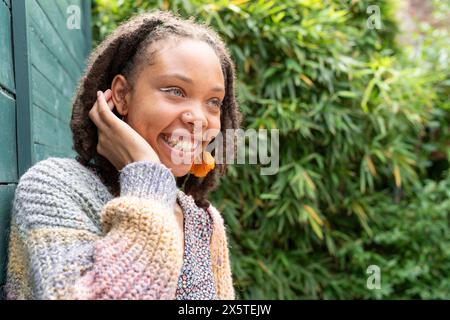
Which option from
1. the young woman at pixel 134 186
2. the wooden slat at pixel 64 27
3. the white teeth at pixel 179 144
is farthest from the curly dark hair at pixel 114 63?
the wooden slat at pixel 64 27

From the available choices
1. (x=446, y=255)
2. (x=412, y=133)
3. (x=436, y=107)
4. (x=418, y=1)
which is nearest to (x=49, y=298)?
(x=446, y=255)

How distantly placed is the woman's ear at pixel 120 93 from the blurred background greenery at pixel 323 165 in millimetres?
1978

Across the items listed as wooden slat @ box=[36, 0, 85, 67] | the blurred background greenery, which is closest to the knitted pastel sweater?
wooden slat @ box=[36, 0, 85, 67]

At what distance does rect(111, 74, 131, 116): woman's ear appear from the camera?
4.43 ft

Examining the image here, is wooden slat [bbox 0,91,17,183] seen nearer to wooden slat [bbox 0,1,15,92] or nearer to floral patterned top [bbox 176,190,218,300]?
wooden slat [bbox 0,1,15,92]

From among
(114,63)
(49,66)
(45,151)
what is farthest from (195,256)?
(49,66)

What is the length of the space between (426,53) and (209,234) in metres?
3.64

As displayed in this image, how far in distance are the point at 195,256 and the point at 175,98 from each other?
39 cm

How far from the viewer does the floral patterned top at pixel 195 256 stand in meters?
1.27

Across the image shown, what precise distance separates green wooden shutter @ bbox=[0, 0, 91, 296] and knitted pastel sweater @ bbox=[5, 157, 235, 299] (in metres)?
0.14

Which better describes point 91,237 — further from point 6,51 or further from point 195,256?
point 6,51

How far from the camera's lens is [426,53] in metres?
4.50

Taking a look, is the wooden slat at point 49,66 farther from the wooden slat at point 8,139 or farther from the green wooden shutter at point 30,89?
the wooden slat at point 8,139

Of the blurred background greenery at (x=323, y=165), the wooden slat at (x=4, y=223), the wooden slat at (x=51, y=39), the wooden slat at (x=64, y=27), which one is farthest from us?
the blurred background greenery at (x=323, y=165)
